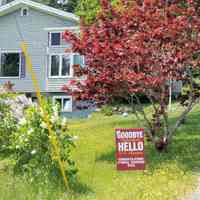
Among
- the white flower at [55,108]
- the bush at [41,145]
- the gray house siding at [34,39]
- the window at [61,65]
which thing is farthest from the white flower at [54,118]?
the gray house siding at [34,39]

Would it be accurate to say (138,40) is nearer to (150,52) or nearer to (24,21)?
(150,52)

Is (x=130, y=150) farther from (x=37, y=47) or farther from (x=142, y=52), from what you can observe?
(x=37, y=47)

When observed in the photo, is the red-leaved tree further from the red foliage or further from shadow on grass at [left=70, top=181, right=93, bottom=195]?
shadow on grass at [left=70, top=181, right=93, bottom=195]

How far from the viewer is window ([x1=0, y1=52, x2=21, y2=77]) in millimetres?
25703

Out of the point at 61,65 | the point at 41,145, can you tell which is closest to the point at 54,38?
the point at 61,65

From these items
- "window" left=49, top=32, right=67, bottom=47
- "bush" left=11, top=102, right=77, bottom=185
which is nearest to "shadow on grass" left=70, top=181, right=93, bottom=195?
"bush" left=11, top=102, right=77, bottom=185

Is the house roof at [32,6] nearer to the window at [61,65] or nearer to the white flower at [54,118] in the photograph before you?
the window at [61,65]

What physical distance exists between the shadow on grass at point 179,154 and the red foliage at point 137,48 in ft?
4.21

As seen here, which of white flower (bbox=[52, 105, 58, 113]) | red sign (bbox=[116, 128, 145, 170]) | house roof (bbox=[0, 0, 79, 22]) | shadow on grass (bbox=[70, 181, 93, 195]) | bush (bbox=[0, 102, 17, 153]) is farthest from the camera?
house roof (bbox=[0, 0, 79, 22])

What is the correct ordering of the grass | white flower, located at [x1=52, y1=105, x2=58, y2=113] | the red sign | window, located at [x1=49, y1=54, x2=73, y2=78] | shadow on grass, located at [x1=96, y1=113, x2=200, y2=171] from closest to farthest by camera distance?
1. the grass
2. white flower, located at [x1=52, y1=105, x2=58, y2=113]
3. the red sign
4. shadow on grass, located at [x1=96, y1=113, x2=200, y2=171]
5. window, located at [x1=49, y1=54, x2=73, y2=78]

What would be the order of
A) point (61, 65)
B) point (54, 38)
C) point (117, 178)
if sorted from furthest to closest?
point (54, 38)
point (61, 65)
point (117, 178)

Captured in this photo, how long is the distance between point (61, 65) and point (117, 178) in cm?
1755

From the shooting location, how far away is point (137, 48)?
9.09m

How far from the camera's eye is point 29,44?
2584 centimetres
